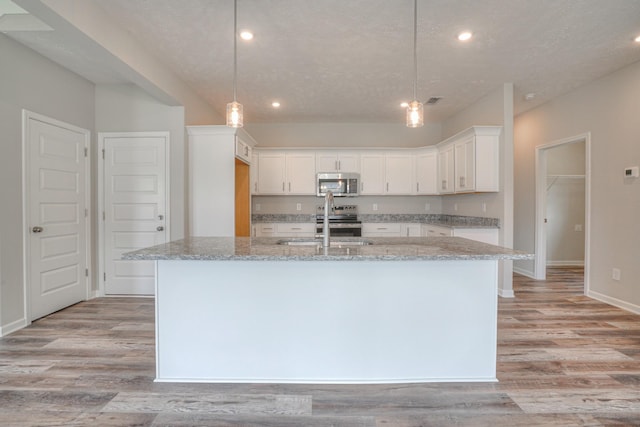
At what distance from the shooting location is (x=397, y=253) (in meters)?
1.90

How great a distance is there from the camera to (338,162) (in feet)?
18.6

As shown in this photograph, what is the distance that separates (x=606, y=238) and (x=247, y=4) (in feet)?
14.7

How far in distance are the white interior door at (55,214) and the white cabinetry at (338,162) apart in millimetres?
3244

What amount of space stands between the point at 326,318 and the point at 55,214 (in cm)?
315

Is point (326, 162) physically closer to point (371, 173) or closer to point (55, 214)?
point (371, 173)

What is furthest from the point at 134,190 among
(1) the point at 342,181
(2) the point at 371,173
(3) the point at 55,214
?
(2) the point at 371,173

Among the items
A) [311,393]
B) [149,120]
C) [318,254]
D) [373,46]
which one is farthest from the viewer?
[149,120]

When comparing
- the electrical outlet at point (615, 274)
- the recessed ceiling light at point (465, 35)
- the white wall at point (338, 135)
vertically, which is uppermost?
the recessed ceiling light at point (465, 35)

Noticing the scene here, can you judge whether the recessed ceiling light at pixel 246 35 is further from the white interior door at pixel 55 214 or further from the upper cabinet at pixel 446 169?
the upper cabinet at pixel 446 169

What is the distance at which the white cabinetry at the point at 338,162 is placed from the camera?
5.66 metres

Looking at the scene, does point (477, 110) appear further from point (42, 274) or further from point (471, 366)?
point (42, 274)

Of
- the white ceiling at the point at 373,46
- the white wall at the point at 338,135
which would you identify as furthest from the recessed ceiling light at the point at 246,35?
the white wall at the point at 338,135

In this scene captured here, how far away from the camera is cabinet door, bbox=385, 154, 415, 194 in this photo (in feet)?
18.6

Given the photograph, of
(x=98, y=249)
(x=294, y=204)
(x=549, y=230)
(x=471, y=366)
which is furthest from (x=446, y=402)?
(x=549, y=230)
